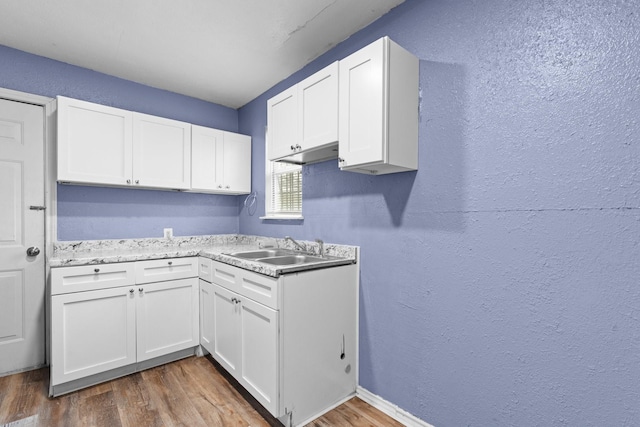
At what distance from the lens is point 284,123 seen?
231 centimetres

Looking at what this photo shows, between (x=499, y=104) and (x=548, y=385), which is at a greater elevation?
(x=499, y=104)

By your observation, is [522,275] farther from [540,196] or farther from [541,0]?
[541,0]

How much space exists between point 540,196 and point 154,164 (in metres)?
2.95

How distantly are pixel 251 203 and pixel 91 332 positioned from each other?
1.83 m

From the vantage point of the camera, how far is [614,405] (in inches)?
A: 45.1

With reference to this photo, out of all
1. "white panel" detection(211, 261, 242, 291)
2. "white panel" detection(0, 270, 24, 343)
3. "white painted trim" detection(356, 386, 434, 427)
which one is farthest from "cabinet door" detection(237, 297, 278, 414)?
"white panel" detection(0, 270, 24, 343)

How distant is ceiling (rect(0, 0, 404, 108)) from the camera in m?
1.92

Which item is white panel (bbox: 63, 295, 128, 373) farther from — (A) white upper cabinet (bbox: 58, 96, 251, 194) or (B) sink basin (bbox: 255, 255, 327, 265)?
(B) sink basin (bbox: 255, 255, 327, 265)

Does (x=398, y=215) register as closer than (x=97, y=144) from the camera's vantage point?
Yes

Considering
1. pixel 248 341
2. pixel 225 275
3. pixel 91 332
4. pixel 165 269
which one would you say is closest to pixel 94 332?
pixel 91 332

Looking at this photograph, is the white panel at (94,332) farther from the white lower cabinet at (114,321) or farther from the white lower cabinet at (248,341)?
the white lower cabinet at (248,341)

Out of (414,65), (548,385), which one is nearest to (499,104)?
(414,65)

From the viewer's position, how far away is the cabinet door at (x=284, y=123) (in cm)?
222

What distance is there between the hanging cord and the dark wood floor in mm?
1688
